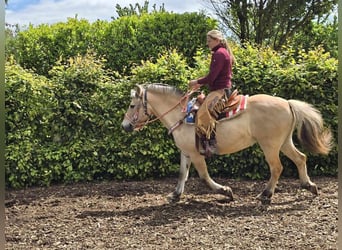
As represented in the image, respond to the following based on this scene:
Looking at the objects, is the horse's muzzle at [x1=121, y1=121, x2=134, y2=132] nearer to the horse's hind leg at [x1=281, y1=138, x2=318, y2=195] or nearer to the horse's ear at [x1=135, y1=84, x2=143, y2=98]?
the horse's ear at [x1=135, y1=84, x2=143, y2=98]

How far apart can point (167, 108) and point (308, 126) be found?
168 cm

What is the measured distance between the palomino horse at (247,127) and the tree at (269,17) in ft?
22.0

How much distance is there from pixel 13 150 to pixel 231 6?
7.64 m

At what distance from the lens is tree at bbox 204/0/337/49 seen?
1194 centimetres

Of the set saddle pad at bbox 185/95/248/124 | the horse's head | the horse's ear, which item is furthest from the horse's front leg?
the horse's ear

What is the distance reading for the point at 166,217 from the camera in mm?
4871

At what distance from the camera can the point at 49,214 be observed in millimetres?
5219

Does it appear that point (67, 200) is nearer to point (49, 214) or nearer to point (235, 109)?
point (49, 214)

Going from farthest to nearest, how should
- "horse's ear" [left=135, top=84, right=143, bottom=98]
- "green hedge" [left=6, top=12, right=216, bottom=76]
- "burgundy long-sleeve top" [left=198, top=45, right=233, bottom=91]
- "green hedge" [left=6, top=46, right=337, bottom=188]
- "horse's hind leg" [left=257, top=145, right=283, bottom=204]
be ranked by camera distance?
"green hedge" [left=6, top=12, right=216, bottom=76], "green hedge" [left=6, top=46, right=337, bottom=188], "horse's ear" [left=135, top=84, right=143, bottom=98], "horse's hind leg" [left=257, top=145, right=283, bottom=204], "burgundy long-sleeve top" [left=198, top=45, right=233, bottom=91]

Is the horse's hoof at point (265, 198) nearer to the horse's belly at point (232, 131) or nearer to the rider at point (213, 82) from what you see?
the horse's belly at point (232, 131)

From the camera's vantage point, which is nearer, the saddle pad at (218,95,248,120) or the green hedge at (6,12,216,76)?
the saddle pad at (218,95,248,120)

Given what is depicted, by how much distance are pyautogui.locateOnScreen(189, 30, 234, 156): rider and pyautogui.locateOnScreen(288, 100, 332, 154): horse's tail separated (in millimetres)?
918

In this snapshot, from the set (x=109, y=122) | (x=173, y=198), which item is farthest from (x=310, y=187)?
(x=109, y=122)

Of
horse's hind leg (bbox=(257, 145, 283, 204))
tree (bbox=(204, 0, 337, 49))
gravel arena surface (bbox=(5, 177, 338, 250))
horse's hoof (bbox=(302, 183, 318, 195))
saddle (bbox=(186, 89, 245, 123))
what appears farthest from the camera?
tree (bbox=(204, 0, 337, 49))
